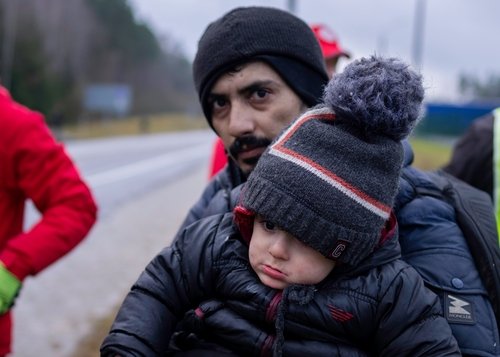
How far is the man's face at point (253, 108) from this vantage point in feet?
7.01

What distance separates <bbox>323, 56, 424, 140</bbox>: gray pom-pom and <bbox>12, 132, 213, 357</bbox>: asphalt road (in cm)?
449

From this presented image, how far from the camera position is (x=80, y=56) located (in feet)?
221

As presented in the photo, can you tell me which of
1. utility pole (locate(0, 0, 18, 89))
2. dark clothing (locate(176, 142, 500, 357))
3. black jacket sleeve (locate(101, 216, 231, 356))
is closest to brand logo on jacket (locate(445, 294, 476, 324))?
dark clothing (locate(176, 142, 500, 357))

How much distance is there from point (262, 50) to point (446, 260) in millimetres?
866

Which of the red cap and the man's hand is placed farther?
the red cap

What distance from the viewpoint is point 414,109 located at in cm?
165

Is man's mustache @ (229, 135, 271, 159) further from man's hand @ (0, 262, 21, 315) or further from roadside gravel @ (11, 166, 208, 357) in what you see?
roadside gravel @ (11, 166, 208, 357)

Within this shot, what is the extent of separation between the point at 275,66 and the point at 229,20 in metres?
0.23

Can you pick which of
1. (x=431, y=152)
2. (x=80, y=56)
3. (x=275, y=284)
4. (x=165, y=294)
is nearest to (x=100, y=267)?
(x=165, y=294)

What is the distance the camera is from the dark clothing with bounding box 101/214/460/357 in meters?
1.61

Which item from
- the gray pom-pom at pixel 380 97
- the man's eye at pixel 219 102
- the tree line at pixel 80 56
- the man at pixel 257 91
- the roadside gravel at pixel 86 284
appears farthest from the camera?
the tree line at pixel 80 56

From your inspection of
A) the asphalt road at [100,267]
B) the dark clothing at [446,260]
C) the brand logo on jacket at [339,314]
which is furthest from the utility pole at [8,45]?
the brand logo on jacket at [339,314]

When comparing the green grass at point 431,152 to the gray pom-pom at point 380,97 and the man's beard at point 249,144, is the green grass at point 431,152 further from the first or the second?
the gray pom-pom at point 380,97

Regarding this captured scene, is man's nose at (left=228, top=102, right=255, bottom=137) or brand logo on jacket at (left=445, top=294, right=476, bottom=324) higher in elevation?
man's nose at (left=228, top=102, right=255, bottom=137)
